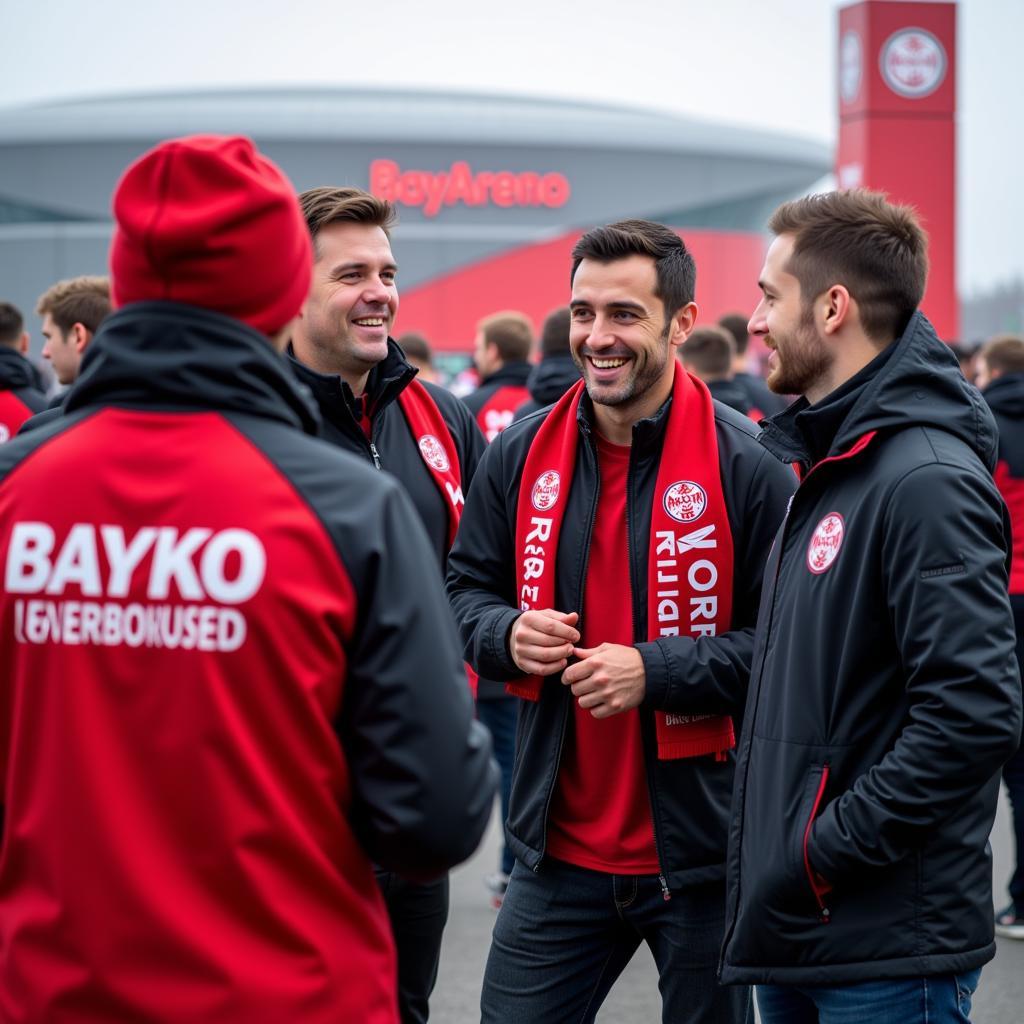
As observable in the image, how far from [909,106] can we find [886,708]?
1890cm

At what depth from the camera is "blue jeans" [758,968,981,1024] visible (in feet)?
7.77

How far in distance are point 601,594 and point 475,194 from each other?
46394 millimetres

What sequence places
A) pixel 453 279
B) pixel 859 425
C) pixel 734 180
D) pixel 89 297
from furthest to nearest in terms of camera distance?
pixel 734 180
pixel 453 279
pixel 89 297
pixel 859 425

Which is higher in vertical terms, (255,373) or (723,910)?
(255,373)

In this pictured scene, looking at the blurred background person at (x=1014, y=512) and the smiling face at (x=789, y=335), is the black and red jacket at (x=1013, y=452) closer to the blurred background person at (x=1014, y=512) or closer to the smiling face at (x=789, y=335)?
the blurred background person at (x=1014, y=512)

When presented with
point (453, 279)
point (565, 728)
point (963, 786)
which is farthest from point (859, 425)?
point (453, 279)

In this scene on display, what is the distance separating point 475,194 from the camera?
158 ft

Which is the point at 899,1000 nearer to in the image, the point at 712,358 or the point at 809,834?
the point at 809,834

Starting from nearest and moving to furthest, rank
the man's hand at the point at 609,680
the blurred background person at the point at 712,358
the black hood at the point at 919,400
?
the black hood at the point at 919,400
the man's hand at the point at 609,680
the blurred background person at the point at 712,358

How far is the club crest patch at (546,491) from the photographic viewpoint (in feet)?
10.3

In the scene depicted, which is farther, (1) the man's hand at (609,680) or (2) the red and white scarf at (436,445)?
(2) the red and white scarf at (436,445)

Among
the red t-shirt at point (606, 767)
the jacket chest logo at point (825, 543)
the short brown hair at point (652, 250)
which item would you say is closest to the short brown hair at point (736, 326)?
the short brown hair at point (652, 250)

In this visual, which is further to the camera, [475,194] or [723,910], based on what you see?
[475,194]

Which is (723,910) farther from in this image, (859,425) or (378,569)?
(378,569)
